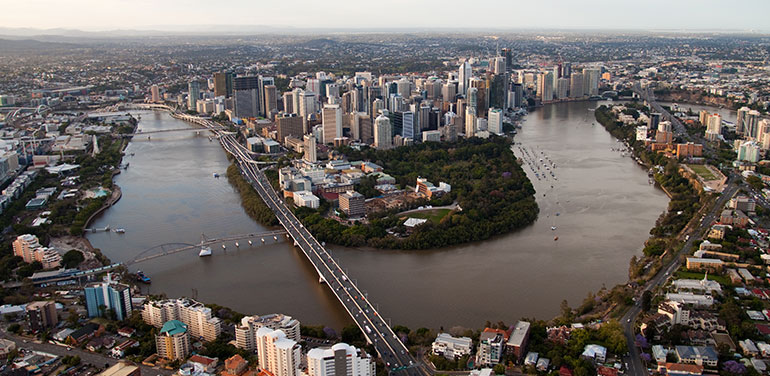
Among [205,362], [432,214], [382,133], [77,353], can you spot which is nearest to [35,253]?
[77,353]

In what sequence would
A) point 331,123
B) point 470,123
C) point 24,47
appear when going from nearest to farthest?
point 331,123, point 470,123, point 24,47

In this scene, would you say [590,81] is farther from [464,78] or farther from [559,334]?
[559,334]

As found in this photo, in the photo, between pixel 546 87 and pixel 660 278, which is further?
pixel 546 87

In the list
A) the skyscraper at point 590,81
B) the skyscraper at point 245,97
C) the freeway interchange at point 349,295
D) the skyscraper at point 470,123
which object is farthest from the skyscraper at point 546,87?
the freeway interchange at point 349,295

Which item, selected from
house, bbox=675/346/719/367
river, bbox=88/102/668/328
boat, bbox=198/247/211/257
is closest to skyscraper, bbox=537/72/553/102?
river, bbox=88/102/668/328

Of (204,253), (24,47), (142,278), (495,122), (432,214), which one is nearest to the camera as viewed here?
(142,278)

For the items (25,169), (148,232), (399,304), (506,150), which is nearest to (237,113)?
(25,169)

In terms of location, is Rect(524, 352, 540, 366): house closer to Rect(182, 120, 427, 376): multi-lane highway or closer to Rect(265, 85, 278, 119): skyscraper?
Rect(182, 120, 427, 376): multi-lane highway
